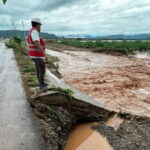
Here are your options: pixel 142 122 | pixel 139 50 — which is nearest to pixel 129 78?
pixel 142 122

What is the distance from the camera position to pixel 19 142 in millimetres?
2451

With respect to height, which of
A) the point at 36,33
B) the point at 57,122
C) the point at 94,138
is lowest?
the point at 94,138

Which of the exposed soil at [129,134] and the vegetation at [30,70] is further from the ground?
the vegetation at [30,70]

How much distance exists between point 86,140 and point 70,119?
1.86 feet

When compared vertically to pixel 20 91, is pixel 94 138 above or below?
below

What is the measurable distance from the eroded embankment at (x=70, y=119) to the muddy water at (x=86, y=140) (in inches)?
5.0

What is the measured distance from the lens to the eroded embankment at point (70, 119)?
9.97 feet

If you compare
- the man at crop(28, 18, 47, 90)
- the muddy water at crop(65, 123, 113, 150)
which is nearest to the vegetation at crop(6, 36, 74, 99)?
the man at crop(28, 18, 47, 90)

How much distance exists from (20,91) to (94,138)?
2.54 m

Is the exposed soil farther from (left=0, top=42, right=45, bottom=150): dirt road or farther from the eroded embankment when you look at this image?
(left=0, top=42, right=45, bottom=150): dirt road

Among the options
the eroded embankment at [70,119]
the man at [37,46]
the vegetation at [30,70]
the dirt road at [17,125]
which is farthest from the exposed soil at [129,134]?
the man at [37,46]

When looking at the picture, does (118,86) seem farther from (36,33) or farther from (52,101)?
(36,33)

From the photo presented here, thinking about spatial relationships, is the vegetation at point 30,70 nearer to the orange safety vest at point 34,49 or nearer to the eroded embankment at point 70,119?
the eroded embankment at point 70,119

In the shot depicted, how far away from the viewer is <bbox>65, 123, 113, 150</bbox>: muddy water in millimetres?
3250
